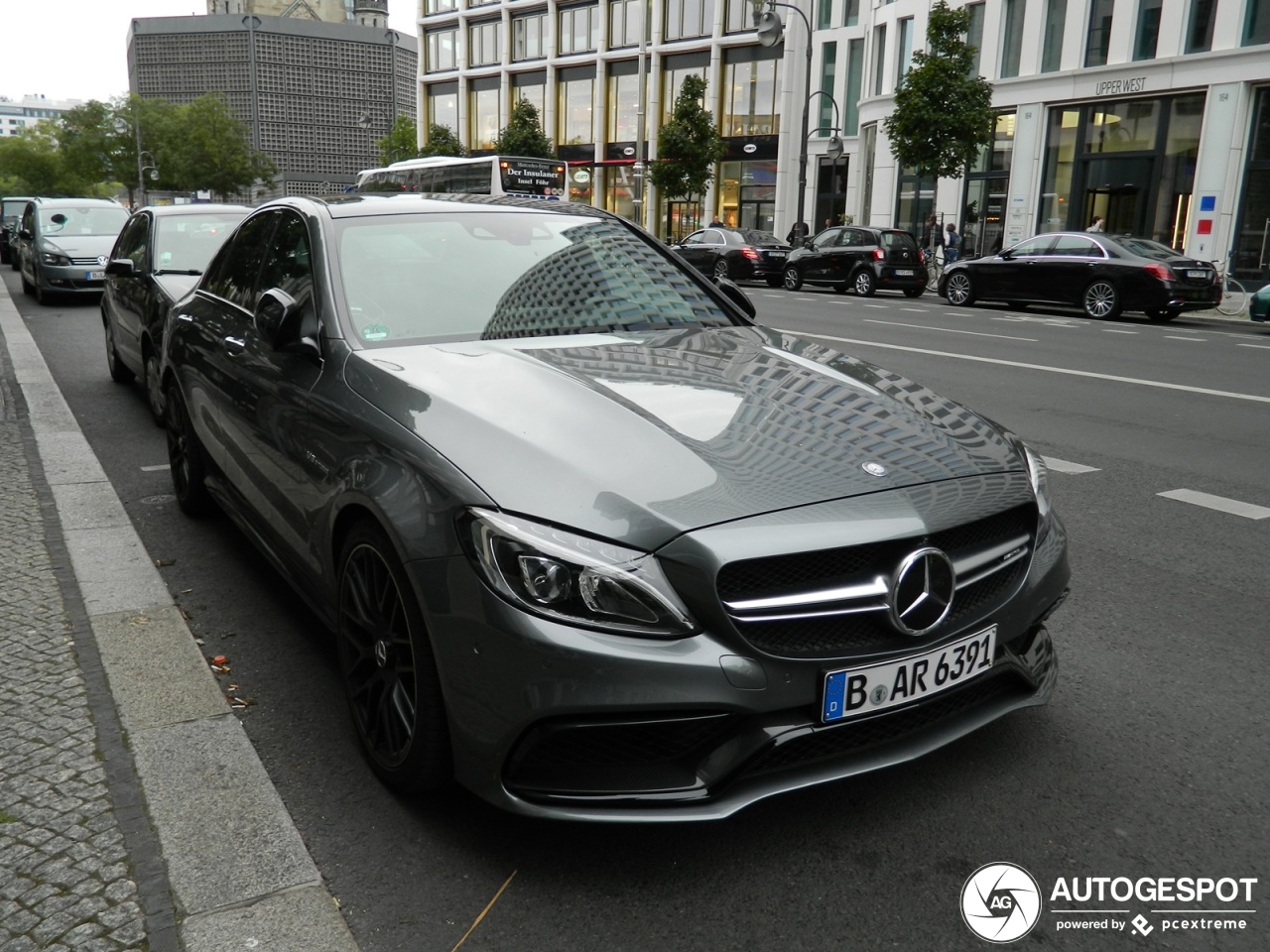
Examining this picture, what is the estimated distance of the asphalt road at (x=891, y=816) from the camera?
94.2 inches

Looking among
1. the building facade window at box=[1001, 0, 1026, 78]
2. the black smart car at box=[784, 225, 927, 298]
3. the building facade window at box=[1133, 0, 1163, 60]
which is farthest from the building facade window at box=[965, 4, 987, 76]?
the black smart car at box=[784, 225, 927, 298]

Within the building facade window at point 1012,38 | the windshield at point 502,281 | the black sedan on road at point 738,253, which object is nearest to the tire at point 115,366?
the windshield at point 502,281

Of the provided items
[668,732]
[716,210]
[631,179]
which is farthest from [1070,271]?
[631,179]

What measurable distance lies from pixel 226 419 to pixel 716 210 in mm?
52146

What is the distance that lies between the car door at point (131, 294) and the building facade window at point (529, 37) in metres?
57.4

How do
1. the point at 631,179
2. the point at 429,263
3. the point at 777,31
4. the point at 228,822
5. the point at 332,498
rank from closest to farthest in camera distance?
the point at 228,822 < the point at 332,498 < the point at 429,263 < the point at 777,31 < the point at 631,179

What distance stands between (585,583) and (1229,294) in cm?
2674

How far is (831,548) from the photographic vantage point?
241 cm

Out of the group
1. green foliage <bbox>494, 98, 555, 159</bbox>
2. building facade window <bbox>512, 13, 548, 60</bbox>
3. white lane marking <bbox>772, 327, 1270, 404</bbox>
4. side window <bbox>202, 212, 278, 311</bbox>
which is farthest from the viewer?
building facade window <bbox>512, 13, 548, 60</bbox>

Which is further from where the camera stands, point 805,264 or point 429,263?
point 805,264

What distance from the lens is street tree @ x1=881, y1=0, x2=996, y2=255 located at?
26734 mm

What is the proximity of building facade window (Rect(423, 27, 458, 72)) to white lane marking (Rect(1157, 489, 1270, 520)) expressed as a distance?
68.9 meters

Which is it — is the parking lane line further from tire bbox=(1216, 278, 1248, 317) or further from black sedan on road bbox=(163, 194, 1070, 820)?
tire bbox=(1216, 278, 1248, 317)

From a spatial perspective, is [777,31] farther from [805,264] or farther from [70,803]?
[70,803]
